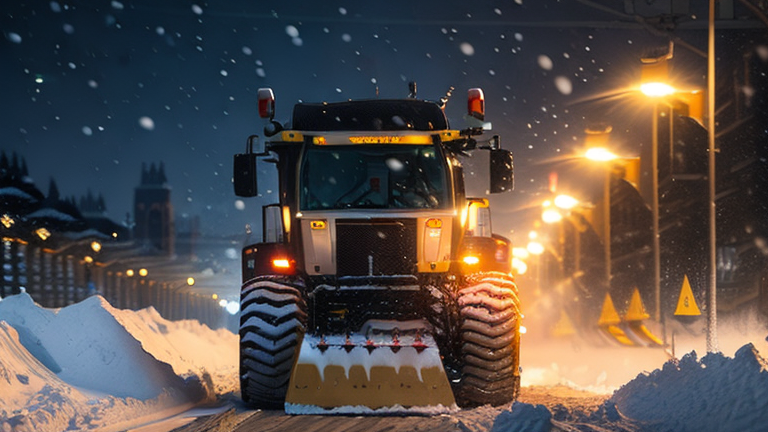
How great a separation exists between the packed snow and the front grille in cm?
203

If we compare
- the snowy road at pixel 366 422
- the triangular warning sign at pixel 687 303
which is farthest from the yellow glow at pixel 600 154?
the snowy road at pixel 366 422

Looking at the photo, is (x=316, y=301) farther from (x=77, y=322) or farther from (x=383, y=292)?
(x=77, y=322)

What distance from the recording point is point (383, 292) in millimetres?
11898

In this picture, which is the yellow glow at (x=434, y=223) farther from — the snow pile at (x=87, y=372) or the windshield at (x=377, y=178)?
the snow pile at (x=87, y=372)

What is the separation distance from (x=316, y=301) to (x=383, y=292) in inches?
31.4

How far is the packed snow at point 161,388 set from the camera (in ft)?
30.8

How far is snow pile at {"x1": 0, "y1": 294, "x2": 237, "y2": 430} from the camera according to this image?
10758 mm

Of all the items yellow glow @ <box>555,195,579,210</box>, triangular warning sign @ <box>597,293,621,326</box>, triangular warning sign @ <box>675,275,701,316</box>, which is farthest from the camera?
yellow glow @ <box>555,195,579,210</box>

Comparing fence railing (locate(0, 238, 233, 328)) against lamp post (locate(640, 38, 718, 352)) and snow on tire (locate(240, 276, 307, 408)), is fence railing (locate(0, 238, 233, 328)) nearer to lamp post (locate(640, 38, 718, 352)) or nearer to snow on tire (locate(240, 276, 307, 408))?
lamp post (locate(640, 38, 718, 352))

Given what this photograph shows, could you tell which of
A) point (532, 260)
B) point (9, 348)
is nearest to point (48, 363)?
point (9, 348)

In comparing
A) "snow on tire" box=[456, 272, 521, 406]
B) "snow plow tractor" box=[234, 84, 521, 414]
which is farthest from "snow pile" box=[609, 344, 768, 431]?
"snow plow tractor" box=[234, 84, 521, 414]

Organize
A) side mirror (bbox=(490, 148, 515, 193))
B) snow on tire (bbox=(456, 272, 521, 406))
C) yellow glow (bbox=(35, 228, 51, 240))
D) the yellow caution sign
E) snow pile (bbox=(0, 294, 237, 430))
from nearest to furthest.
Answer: snow pile (bbox=(0, 294, 237, 430)) < snow on tire (bbox=(456, 272, 521, 406)) < side mirror (bbox=(490, 148, 515, 193)) < the yellow caution sign < yellow glow (bbox=(35, 228, 51, 240))

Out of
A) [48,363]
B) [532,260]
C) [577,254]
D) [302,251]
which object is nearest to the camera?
[302,251]

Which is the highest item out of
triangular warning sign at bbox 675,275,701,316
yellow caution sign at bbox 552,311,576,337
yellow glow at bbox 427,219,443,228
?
yellow glow at bbox 427,219,443,228
